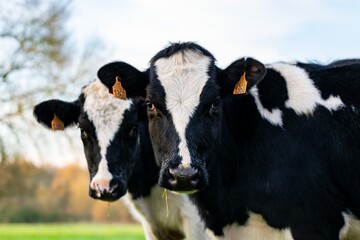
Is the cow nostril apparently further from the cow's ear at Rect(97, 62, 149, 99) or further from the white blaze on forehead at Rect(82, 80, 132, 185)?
the cow's ear at Rect(97, 62, 149, 99)

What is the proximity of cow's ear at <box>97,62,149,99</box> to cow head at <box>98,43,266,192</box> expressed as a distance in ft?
0.07

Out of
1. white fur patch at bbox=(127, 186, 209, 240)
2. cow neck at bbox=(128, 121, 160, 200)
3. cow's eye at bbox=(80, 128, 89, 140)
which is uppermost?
cow's eye at bbox=(80, 128, 89, 140)

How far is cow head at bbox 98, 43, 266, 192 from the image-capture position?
5.34 m

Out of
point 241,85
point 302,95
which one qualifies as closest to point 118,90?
point 241,85

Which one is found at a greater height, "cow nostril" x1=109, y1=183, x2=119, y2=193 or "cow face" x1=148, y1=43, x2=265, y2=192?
"cow face" x1=148, y1=43, x2=265, y2=192

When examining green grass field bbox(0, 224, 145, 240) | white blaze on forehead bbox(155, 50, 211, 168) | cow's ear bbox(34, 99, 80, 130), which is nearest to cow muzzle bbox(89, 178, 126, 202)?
cow's ear bbox(34, 99, 80, 130)

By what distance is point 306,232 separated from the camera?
5.73 metres

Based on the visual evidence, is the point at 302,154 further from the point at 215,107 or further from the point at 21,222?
the point at 21,222

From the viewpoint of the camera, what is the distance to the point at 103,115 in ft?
28.3

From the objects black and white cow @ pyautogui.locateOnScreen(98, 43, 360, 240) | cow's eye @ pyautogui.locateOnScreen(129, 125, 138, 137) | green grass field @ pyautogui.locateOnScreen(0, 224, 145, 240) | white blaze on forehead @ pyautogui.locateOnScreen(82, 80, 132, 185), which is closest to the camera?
black and white cow @ pyautogui.locateOnScreen(98, 43, 360, 240)

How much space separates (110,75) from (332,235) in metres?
2.74

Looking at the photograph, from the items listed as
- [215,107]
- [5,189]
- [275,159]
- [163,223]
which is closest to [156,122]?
[215,107]

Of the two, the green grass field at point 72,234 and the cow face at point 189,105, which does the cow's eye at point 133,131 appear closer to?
the cow face at point 189,105

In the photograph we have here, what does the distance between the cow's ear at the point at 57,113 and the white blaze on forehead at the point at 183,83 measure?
3.44 m
